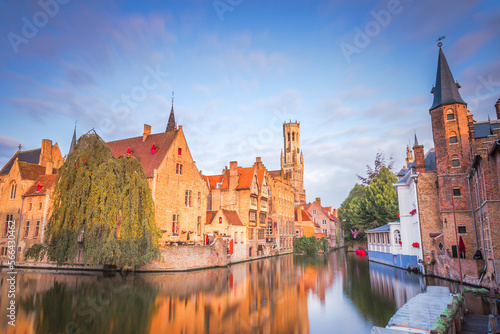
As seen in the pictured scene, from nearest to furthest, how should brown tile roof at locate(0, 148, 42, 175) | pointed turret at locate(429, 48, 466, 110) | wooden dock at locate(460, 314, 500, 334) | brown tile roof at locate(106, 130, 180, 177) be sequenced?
1. wooden dock at locate(460, 314, 500, 334)
2. pointed turret at locate(429, 48, 466, 110)
3. brown tile roof at locate(106, 130, 180, 177)
4. brown tile roof at locate(0, 148, 42, 175)

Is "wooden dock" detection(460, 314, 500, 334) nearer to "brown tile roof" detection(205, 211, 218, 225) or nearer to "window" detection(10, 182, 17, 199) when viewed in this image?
"brown tile roof" detection(205, 211, 218, 225)

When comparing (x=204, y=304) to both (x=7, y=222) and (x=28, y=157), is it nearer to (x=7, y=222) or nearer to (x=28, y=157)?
(x=7, y=222)

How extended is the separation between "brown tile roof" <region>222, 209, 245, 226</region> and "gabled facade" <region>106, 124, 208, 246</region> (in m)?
2.89

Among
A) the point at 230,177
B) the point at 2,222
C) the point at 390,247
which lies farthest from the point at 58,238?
the point at 390,247

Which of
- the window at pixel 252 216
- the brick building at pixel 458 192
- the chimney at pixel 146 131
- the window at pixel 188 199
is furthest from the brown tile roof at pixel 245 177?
the brick building at pixel 458 192

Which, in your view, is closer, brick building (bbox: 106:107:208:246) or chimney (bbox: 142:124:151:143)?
brick building (bbox: 106:107:208:246)

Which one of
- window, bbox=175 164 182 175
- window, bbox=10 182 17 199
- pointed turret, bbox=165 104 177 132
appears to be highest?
pointed turret, bbox=165 104 177 132

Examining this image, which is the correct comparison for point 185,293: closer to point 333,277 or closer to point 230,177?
point 333,277

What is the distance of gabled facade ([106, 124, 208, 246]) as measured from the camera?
31.6 meters

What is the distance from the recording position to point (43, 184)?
34844mm

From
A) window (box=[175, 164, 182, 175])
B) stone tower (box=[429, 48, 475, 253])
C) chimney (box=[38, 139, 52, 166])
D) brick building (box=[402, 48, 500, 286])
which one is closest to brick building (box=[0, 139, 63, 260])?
chimney (box=[38, 139, 52, 166])

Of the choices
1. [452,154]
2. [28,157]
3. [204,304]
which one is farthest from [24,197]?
[452,154]

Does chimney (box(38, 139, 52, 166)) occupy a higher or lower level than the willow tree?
higher

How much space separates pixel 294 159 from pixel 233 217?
7160 centimetres
